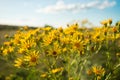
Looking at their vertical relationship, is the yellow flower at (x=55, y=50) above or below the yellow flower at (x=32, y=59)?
above

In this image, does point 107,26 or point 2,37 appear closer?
point 107,26

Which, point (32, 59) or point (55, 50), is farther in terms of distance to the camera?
point (55, 50)

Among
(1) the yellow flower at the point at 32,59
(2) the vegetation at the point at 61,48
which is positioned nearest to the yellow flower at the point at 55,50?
(2) the vegetation at the point at 61,48

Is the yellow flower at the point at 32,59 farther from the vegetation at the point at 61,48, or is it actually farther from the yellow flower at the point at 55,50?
the yellow flower at the point at 55,50

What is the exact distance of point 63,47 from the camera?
6.10 meters

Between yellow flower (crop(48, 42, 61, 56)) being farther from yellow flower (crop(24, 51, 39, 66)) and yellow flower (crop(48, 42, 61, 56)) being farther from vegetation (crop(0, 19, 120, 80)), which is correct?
yellow flower (crop(24, 51, 39, 66))

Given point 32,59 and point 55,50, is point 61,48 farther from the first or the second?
point 32,59

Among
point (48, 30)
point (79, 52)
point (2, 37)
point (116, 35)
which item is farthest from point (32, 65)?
point (2, 37)

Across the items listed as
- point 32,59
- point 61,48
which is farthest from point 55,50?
point 32,59

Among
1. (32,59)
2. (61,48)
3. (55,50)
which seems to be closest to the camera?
(32,59)

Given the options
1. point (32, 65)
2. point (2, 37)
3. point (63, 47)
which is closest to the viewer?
point (32, 65)

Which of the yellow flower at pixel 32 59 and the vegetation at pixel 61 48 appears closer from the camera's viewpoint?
the yellow flower at pixel 32 59

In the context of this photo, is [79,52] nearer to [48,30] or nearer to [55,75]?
[55,75]

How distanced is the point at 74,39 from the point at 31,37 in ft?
2.90
